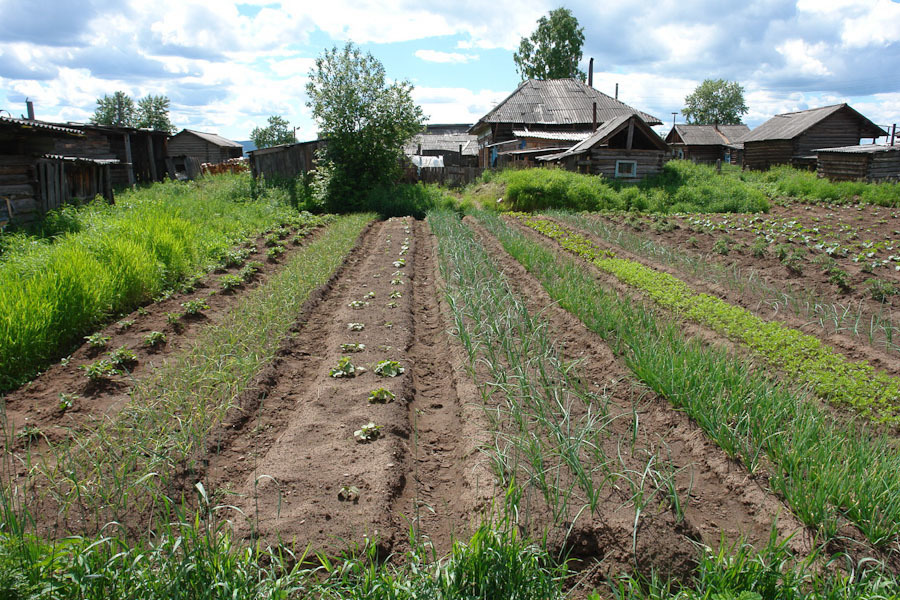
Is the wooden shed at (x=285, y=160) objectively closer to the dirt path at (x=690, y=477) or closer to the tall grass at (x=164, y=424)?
the tall grass at (x=164, y=424)

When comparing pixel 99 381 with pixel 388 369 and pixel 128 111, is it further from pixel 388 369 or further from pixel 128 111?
pixel 128 111

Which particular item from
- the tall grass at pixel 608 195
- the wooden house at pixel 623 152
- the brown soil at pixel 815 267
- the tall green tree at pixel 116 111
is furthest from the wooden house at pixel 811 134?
the tall green tree at pixel 116 111

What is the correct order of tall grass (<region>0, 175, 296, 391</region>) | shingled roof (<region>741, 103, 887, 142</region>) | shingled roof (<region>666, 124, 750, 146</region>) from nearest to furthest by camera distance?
tall grass (<region>0, 175, 296, 391</region>) → shingled roof (<region>741, 103, 887, 142</region>) → shingled roof (<region>666, 124, 750, 146</region>)

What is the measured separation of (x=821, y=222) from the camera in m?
15.2

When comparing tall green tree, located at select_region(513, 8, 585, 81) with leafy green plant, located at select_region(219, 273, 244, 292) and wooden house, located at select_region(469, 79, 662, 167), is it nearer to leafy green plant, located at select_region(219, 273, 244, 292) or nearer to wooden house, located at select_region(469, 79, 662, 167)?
wooden house, located at select_region(469, 79, 662, 167)

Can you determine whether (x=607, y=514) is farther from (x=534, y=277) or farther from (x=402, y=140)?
(x=402, y=140)

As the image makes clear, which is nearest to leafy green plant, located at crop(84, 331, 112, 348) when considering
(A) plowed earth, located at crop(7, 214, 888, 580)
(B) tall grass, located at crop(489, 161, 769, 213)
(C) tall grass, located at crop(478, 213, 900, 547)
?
(A) plowed earth, located at crop(7, 214, 888, 580)

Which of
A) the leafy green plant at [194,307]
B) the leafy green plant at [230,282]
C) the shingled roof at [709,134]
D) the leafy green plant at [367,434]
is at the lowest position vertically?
the leafy green plant at [367,434]

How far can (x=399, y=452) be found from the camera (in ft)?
13.3

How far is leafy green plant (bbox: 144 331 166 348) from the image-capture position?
6.09 m

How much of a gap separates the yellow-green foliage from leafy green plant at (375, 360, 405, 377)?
351cm

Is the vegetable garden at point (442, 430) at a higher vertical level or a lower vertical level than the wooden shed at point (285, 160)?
lower

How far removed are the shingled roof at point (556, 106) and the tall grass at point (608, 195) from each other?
39.1 feet

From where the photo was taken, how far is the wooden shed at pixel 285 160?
77.4ft
